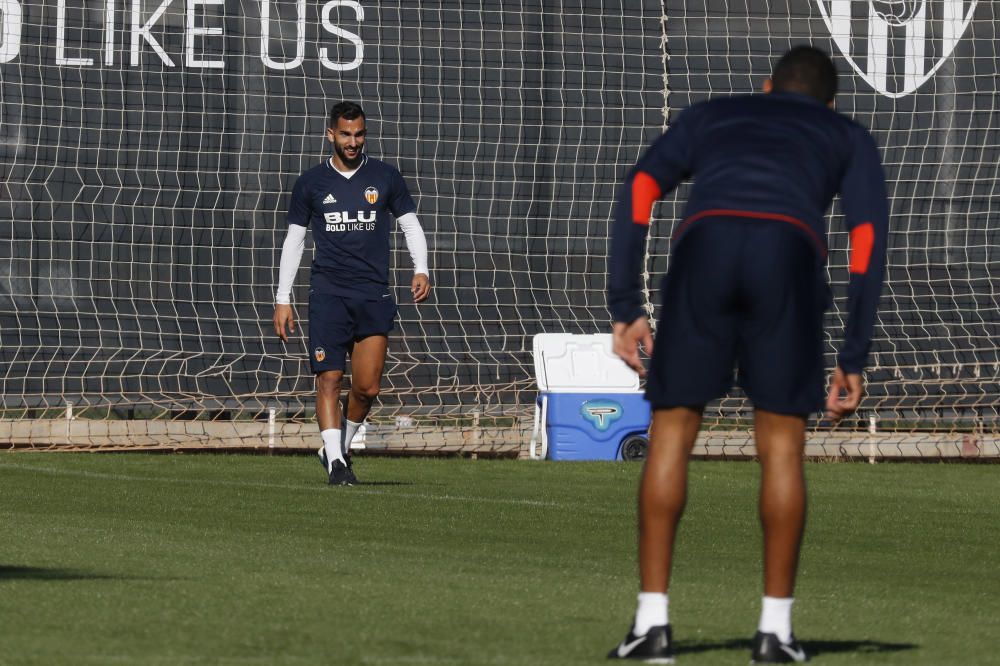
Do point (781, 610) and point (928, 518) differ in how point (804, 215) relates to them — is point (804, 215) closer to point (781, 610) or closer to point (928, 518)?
point (781, 610)

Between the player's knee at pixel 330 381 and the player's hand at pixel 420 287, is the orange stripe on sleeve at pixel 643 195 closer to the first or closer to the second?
the player's hand at pixel 420 287

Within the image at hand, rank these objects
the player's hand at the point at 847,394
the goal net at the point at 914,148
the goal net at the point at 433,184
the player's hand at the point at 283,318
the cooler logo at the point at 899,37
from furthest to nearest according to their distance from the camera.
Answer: the cooler logo at the point at 899,37 → the goal net at the point at 914,148 → the goal net at the point at 433,184 → the player's hand at the point at 283,318 → the player's hand at the point at 847,394

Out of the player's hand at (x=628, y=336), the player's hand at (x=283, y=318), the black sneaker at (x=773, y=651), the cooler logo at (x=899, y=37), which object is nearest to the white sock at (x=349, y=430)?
the player's hand at (x=283, y=318)

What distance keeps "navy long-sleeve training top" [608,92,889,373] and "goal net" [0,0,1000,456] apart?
8926 mm

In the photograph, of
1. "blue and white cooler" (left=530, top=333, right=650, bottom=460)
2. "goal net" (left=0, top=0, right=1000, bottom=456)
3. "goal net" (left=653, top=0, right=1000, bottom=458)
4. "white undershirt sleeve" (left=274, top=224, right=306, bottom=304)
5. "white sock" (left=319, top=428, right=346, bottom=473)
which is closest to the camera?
"white sock" (left=319, top=428, right=346, bottom=473)

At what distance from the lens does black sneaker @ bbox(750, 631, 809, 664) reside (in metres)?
→ 3.74

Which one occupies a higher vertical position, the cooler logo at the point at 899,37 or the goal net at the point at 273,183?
the cooler logo at the point at 899,37

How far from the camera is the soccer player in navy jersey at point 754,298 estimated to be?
3787mm

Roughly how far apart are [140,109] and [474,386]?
10.5 feet

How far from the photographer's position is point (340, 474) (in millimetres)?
8977

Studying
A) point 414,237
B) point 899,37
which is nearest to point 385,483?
point 414,237

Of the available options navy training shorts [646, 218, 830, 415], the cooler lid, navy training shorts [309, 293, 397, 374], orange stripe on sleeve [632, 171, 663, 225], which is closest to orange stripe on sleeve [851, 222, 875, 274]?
navy training shorts [646, 218, 830, 415]

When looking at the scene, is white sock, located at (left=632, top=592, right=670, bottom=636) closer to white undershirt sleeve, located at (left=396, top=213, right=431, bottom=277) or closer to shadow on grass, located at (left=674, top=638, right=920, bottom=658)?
shadow on grass, located at (left=674, top=638, right=920, bottom=658)

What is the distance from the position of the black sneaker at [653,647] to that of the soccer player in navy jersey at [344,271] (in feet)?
17.3
